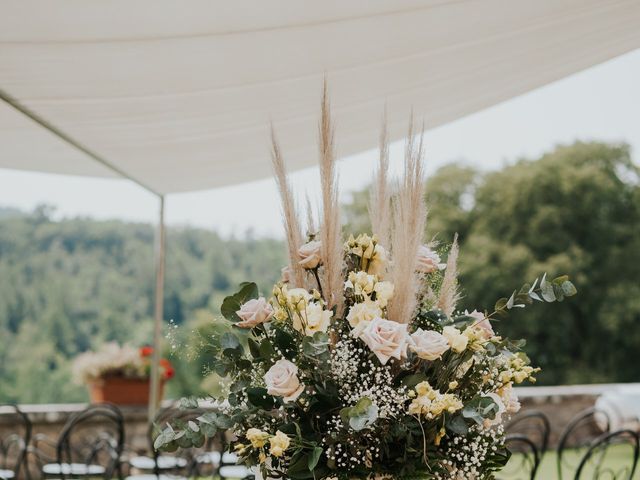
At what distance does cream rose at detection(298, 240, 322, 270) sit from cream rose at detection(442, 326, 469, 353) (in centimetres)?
33

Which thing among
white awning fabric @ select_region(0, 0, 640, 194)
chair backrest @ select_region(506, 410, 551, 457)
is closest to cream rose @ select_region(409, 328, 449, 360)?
white awning fabric @ select_region(0, 0, 640, 194)

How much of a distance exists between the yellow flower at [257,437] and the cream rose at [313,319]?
0.74 ft

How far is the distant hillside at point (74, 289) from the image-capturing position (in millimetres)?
19859

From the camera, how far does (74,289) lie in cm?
2006

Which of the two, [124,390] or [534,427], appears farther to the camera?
[124,390]

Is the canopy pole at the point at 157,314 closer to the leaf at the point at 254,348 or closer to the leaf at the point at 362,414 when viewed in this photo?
the leaf at the point at 254,348

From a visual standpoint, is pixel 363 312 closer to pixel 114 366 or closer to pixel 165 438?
pixel 165 438

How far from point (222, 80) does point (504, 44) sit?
3.80 ft

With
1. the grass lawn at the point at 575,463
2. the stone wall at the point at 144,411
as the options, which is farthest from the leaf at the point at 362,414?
the grass lawn at the point at 575,463

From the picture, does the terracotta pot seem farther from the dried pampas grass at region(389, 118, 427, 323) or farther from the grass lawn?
the dried pampas grass at region(389, 118, 427, 323)

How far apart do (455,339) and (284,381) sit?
1.24 feet

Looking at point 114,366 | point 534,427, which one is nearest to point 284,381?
point 534,427

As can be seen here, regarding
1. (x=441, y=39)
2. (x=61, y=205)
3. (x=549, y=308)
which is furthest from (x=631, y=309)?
(x=441, y=39)

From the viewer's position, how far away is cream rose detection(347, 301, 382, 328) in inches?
74.2
